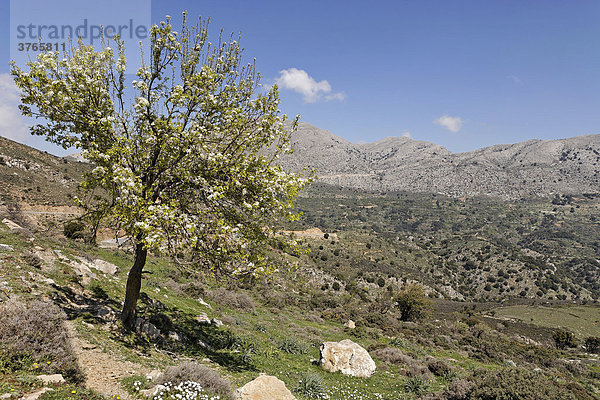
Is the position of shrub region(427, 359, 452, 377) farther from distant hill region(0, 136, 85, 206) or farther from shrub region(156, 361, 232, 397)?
distant hill region(0, 136, 85, 206)

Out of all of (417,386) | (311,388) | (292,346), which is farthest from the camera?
(292,346)

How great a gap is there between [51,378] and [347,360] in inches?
562

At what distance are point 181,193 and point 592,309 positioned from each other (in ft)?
340

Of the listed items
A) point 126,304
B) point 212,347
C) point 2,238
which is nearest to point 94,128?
point 126,304

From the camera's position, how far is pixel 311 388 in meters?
12.4

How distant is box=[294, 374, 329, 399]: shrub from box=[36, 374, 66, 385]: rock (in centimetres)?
851

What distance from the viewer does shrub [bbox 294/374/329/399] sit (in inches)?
473

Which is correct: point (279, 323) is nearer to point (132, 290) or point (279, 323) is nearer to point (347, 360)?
point (347, 360)

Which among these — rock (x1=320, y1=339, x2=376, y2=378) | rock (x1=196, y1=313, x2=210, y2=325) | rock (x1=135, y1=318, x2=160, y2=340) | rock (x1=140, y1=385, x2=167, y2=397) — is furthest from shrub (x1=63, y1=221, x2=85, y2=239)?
rock (x1=140, y1=385, x2=167, y2=397)

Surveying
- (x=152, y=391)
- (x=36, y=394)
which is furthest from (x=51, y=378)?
(x=152, y=391)

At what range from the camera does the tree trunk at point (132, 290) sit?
1130cm

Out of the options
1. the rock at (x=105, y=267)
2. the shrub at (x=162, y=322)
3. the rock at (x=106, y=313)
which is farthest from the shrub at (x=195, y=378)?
the rock at (x=105, y=267)

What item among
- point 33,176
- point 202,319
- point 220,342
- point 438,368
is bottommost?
point 438,368

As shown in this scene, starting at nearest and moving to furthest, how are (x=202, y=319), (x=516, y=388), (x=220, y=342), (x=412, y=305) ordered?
(x=516, y=388)
(x=220, y=342)
(x=202, y=319)
(x=412, y=305)
